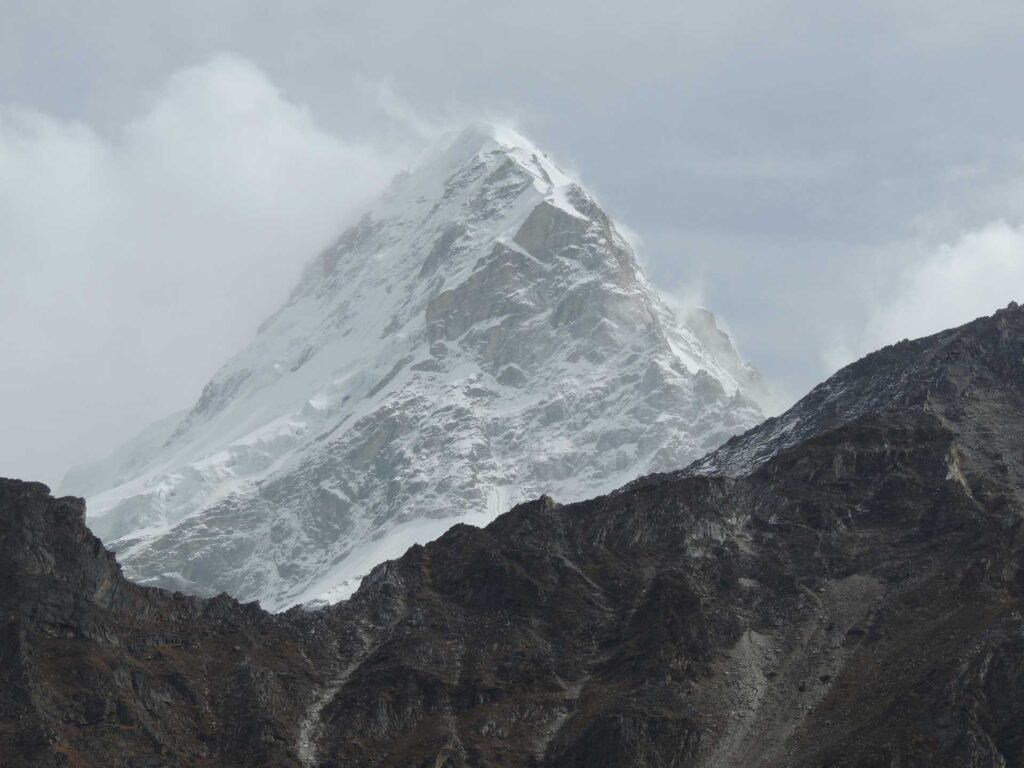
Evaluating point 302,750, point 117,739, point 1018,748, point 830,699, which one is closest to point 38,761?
point 117,739

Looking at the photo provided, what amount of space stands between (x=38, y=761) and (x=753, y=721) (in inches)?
2818

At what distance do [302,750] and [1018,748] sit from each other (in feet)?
238

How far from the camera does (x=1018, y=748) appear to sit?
582 ft

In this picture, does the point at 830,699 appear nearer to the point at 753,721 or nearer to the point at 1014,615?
the point at 753,721

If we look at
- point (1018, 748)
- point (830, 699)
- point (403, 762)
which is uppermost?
point (403, 762)

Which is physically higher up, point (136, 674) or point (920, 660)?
point (136, 674)

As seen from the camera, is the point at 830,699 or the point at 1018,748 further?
the point at 830,699

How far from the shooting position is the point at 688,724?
19475 centimetres

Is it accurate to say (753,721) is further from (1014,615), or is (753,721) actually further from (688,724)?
(1014,615)

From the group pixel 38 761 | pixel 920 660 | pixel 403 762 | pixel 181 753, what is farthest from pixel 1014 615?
pixel 38 761

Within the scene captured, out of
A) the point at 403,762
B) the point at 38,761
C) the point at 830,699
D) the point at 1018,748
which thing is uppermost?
the point at 38,761

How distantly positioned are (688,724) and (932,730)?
26.3m

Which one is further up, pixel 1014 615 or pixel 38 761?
pixel 38 761

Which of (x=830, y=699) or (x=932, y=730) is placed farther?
(x=830, y=699)
